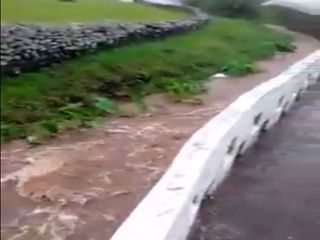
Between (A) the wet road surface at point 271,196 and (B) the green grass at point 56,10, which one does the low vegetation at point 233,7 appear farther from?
(B) the green grass at point 56,10

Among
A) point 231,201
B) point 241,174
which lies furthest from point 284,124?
point 231,201

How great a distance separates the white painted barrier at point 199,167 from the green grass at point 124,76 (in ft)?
1.57

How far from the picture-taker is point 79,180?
192 centimetres

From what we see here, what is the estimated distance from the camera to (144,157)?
329 cm

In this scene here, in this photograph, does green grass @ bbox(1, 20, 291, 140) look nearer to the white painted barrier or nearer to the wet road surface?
the white painted barrier

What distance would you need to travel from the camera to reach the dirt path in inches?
52.8

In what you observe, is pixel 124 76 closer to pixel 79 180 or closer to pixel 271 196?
pixel 271 196

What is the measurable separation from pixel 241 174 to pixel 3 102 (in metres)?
4.87

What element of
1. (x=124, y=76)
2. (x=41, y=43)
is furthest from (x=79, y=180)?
(x=124, y=76)

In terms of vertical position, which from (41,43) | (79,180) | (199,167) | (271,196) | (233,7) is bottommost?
(271,196)

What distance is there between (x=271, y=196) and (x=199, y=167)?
45.4 inches

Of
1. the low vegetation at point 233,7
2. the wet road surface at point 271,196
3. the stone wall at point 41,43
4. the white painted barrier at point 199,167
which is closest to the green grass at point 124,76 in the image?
the stone wall at point 41,43

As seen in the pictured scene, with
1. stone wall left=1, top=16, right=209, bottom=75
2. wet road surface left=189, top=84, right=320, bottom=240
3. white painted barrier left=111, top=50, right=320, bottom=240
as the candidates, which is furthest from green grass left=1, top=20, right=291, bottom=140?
wet road surface left=189, top=84, right=320, bottom=240

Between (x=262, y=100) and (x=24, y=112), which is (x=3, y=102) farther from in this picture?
(x=262, y=100)
